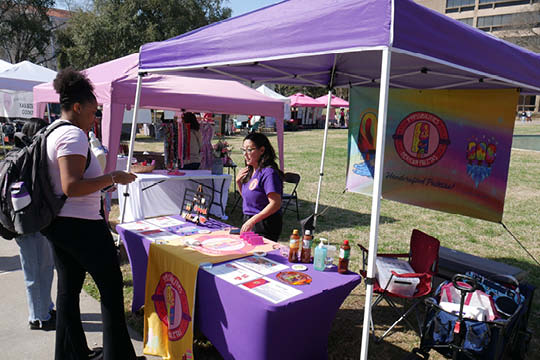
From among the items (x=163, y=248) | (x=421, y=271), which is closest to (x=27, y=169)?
(x=163, y=248)

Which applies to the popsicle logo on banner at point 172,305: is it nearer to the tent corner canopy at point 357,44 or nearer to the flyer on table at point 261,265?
the flyer on table at point 261,265

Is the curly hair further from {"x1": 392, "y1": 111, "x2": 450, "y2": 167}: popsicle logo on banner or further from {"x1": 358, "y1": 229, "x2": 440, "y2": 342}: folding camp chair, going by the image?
{"x1": 392, "y1": 111, "x2": 450, "y2": 167}: popsicle logo on banner

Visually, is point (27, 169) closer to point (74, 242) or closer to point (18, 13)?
point (74, 242)

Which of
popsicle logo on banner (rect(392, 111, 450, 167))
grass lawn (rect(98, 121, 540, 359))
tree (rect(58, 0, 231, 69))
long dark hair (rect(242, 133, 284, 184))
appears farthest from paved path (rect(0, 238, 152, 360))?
tree (rect(58, 0, 231, 69))

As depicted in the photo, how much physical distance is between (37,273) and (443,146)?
4.03 meters

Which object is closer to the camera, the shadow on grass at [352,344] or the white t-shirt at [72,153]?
the white t-shirt at [72,153]

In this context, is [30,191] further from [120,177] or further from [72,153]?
[120,177]

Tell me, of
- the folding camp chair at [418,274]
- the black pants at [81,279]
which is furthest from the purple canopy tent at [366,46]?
the black pants at [81,279]

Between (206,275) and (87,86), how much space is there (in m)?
1.29

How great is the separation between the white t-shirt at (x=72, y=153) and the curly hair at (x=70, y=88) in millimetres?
188

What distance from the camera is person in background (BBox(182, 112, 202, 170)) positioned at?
661 centimetres

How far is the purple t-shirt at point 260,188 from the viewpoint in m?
2.96

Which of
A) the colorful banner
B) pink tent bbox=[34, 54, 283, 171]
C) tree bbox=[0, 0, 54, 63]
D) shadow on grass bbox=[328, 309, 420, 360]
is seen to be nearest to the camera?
shadow on grass bbox=[328, 309, 420, 360]

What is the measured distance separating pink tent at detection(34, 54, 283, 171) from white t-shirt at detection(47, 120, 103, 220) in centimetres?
320
